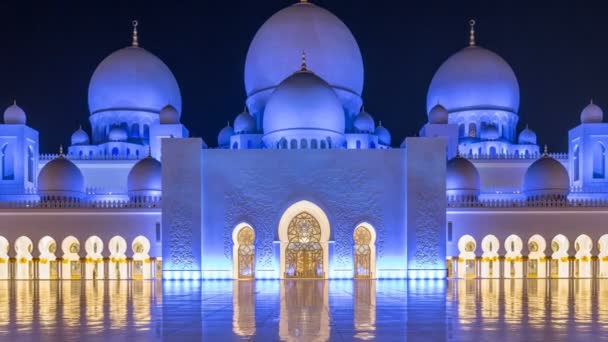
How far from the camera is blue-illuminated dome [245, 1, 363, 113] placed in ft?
72.0

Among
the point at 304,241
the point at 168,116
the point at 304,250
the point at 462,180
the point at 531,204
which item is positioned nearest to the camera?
the point at 304,250

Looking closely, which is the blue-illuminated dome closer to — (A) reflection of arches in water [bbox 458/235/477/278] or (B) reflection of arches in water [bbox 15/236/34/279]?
(A) reflection of arches in water [bbox 458/235/477/278]

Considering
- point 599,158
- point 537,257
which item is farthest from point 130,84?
point 599,158

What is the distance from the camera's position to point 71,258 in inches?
766

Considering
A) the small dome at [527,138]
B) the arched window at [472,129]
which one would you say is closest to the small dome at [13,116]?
the arched window at [472,129]

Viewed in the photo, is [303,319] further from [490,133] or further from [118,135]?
[118,135]

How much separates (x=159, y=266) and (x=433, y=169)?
7664mm

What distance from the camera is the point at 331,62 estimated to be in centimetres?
2205

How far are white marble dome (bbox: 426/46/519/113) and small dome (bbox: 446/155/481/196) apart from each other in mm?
4547

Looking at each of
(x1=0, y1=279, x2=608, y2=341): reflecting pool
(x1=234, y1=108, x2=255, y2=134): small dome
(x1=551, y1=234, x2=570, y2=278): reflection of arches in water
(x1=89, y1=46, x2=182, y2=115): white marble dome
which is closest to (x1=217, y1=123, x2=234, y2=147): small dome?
(x1=234, y1=108, x2=255, y2=134): small dome

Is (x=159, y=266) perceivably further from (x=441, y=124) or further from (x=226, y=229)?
(x=441, y=124)

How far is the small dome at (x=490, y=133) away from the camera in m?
23.5

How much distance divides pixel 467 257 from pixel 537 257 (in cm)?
190

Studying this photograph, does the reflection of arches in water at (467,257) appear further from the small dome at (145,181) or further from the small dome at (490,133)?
the small dome at (145,181)
